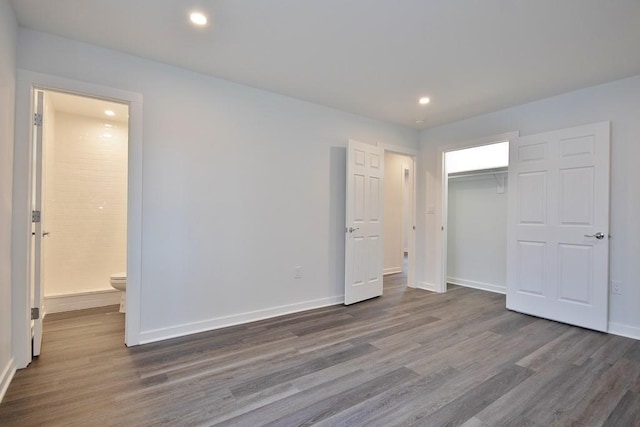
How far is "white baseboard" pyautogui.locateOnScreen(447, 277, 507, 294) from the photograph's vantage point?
15.1 ft

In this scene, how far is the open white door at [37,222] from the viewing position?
239 cm

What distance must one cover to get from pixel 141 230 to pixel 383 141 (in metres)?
3.31

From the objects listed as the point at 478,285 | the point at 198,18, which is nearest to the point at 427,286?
the point at 478,285

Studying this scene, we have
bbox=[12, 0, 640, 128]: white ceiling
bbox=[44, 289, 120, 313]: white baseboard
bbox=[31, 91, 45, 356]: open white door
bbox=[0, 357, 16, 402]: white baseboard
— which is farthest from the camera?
bbox=[44, 289, 120, 313]: white baseboard

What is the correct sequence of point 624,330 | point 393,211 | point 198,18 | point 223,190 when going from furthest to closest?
point 393,211, point 223,190, point 624,330, point 198,18

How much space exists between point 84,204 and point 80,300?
1172 mm

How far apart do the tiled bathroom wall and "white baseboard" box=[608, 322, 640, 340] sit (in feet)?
18.4

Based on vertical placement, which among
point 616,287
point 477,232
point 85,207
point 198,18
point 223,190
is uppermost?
point 198,18

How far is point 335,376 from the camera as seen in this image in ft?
7.19

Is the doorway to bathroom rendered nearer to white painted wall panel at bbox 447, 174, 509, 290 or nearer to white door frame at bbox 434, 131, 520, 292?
white door frame at bbox 434, 131, 520, 292

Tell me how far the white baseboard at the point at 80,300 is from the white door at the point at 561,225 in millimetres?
4972

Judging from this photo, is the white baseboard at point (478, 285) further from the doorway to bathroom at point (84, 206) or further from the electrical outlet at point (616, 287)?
the doorway to bathroom at point (84, 206)

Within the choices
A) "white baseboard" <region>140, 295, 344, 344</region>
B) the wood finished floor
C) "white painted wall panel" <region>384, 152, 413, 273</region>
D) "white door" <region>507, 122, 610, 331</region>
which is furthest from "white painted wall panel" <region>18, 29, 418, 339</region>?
"white painted wall panel" <region>384, 152, 413, 273</region>

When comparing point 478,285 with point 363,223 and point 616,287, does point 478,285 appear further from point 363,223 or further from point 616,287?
point 363,223
